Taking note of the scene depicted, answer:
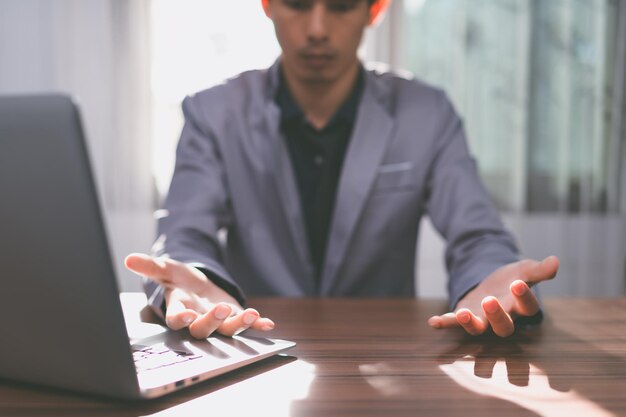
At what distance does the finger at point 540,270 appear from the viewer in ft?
2.49

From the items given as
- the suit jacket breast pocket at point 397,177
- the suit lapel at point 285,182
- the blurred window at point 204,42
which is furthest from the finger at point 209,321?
the blurred window at point 204,42

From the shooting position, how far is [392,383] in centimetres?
53

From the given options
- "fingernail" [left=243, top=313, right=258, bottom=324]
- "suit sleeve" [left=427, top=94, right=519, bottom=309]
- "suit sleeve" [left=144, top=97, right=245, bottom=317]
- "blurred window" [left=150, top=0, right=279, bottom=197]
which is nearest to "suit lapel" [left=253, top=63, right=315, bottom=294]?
"suit sleeve" [left=144, top=97, right=245, bottom=317]

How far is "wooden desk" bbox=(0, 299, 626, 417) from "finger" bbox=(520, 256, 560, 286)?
0.06 m

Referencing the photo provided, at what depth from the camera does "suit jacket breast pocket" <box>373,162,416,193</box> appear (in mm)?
1412

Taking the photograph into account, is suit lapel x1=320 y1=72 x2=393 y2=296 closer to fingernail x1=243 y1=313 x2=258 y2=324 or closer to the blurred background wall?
fingernail x1=243 y1=313 x2=258 y2=324

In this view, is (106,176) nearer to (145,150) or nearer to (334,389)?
(145,150)

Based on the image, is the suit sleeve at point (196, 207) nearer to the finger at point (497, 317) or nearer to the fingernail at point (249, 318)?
the fingernail at point (249, 318)

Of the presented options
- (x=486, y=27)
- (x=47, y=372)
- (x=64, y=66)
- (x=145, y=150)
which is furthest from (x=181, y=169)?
(x=486, y=27)

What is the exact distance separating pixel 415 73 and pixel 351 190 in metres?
1.32

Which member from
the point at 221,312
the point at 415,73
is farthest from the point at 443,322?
the point at 415,73

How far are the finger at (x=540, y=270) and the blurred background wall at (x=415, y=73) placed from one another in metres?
1.84

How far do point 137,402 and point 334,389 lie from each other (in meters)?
0.15

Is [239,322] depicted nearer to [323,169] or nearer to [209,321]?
[209,321]
